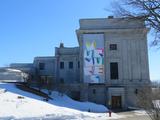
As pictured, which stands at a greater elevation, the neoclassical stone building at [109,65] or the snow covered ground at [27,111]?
the neoclassical stone building at [109,65]

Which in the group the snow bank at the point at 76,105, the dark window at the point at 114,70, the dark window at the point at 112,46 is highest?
the dark window at the point at 112,46

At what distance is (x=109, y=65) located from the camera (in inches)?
2048

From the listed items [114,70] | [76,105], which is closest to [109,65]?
[114,70]

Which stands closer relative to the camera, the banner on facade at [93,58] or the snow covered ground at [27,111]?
the snow covered ground at [27,111]

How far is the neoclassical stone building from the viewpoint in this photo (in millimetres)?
50406

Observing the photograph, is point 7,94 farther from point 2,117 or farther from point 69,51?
point 69,51

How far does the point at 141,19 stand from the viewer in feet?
62.4

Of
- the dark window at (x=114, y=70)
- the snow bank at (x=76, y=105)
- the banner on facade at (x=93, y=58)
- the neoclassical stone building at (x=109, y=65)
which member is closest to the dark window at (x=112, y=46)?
the neoclassical stone building at (x=109, y=65)

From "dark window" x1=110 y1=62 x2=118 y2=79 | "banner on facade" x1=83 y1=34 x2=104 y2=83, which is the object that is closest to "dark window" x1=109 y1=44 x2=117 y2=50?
"banner on facade" x1=83 y1=34 x2=104 y2=83

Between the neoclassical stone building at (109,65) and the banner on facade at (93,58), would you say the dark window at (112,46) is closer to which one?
the neoclassical stone building at (109,65)

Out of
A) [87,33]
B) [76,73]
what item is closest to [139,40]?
[87,33]

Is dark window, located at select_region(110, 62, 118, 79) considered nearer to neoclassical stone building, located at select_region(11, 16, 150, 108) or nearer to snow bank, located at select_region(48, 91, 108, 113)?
neoclassical stone building, located at select_region(11, 16, 150, 108)

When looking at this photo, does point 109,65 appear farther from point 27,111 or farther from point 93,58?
point 27,111

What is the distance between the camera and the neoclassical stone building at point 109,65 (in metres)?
50.4
